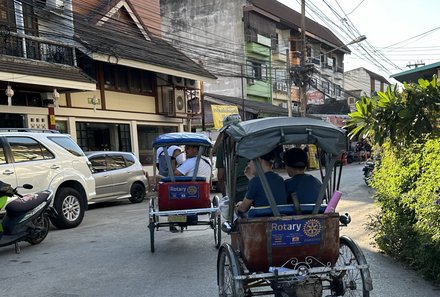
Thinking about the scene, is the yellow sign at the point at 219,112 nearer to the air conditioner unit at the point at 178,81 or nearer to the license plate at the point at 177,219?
the air conditioner unit at the point at 178,81

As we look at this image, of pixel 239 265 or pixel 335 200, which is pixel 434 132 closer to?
pixel 335 200

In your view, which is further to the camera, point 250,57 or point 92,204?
point 250,57

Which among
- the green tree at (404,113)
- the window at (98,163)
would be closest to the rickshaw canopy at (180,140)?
the green tree at (404,113)

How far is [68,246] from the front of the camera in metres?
7.49

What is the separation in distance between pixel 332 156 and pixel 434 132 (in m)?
2.89

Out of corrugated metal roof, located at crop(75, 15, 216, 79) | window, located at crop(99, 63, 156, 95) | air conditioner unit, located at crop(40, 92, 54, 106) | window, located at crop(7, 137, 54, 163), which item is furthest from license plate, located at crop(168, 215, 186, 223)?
window, located at crop(99, 63, 156, 95)

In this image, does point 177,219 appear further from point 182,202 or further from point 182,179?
point 182,179

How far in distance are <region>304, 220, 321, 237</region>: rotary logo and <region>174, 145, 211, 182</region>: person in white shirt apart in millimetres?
4055

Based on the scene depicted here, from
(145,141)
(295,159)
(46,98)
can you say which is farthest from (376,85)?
(295,159)

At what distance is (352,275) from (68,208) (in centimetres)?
682

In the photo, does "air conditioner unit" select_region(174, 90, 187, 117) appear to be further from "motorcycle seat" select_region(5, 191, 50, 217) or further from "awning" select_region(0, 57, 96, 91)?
"motorcycle seat" select_region(5, 191, 50, 217)

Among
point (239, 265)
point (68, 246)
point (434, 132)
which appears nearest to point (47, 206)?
point (68, 246)

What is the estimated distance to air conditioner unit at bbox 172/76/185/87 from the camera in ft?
69.6

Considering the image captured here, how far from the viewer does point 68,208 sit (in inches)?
360
